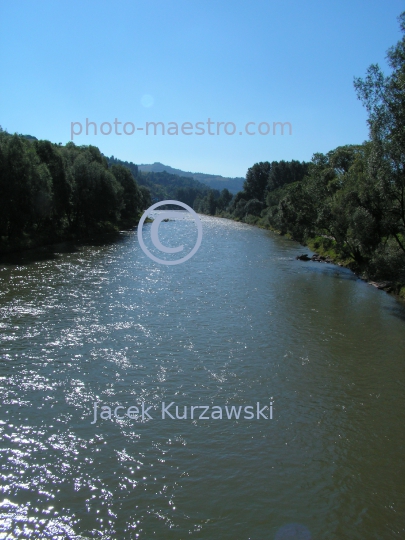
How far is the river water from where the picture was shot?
8.45 metres

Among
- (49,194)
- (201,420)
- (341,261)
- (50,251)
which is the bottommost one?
(201,420)

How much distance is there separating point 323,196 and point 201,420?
3367cm

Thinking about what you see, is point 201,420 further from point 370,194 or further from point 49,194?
point 49,194

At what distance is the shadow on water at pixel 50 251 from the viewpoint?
119 ft

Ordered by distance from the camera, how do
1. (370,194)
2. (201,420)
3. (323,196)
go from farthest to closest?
(323,196), (370,194), (201,420)

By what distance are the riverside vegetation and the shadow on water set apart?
3.68 ft

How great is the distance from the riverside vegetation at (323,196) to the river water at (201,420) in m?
6.36

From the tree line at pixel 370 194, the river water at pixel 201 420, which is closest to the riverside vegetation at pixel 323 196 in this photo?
the tree line at pixel 370 194

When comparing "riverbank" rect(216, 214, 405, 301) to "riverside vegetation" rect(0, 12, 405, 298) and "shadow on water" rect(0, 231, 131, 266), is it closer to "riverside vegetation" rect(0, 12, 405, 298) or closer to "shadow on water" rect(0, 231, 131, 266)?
"riverside vegetation" rect(0, 12, 405, 298)

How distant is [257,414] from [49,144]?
43.7 m

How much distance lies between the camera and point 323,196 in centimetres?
4150

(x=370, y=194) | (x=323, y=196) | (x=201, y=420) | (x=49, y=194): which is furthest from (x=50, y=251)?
(x=201, y=420)

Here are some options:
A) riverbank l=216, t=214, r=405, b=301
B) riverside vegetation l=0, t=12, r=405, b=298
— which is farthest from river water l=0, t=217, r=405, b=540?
riverside vegetation l=0, t=12, r=405, b=298

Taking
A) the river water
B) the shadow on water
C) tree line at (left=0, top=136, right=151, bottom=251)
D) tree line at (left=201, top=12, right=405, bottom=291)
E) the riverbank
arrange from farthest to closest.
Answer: tree line at (left=0, top=136, right=151, bottom=251)
the shadow on water
the riverbank
tree line at (left=201, top=12, right=405, bottom=291)
the river water
